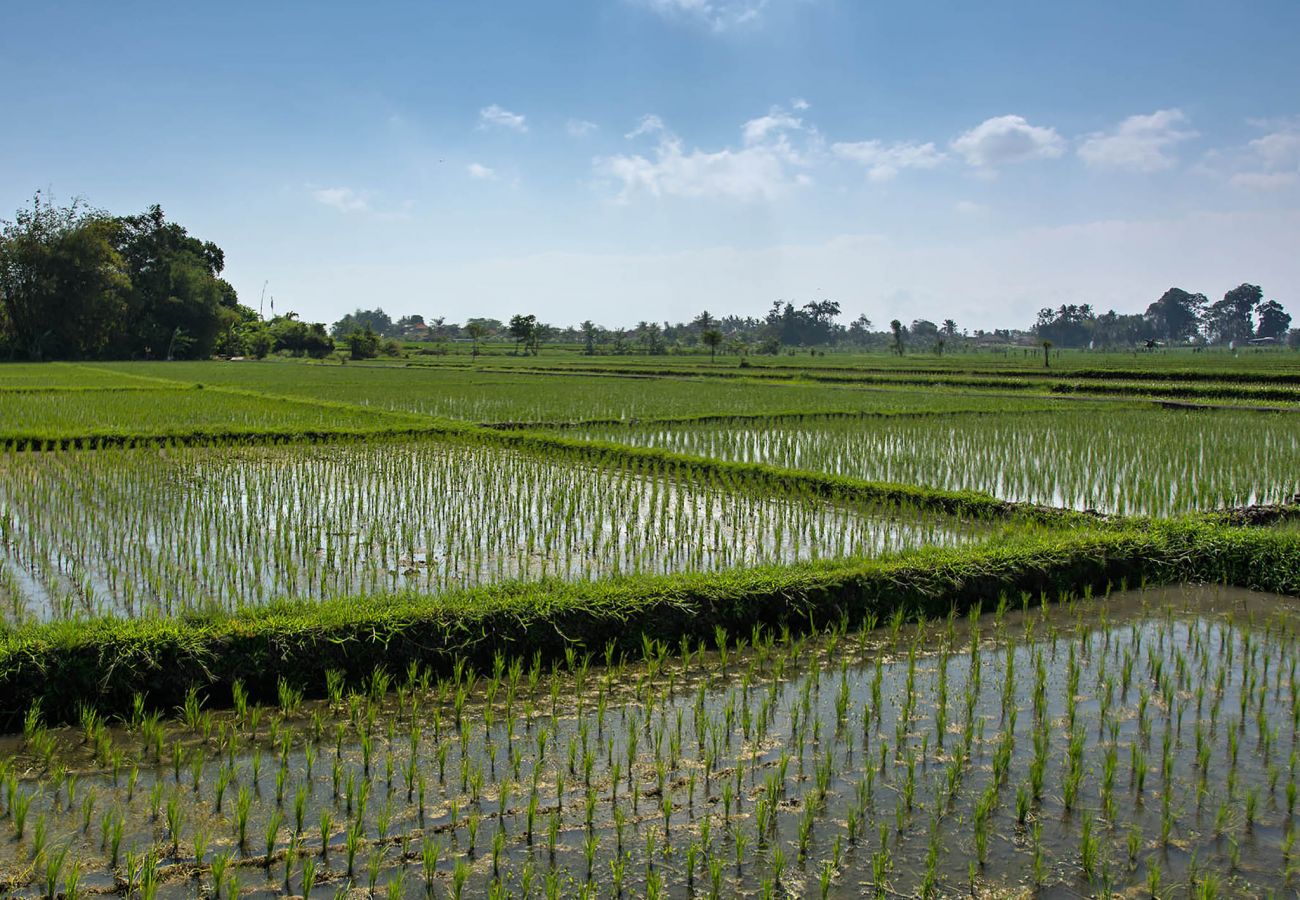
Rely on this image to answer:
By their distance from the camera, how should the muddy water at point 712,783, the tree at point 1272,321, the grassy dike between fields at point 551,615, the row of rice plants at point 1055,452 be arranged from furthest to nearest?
the tree at point 1272,321, the row of rice plants at point 1055,452, the grassy dike between fields at point 551,615, the muddy water at point 712,783

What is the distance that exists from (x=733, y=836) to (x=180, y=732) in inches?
92.8

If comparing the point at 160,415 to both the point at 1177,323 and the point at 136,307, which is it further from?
the point at 1177,323

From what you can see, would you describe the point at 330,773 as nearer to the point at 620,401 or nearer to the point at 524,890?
the point at 524,890

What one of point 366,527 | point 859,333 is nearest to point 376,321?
point 859,333

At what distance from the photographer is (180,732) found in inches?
165

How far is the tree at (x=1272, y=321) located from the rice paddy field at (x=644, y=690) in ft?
369

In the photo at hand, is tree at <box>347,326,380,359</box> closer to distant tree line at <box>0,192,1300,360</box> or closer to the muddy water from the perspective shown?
distant tree line at <box>0,192,1300,360</box>

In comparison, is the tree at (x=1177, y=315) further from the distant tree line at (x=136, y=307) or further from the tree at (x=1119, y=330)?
the distant tree line at (x=136, y=307)

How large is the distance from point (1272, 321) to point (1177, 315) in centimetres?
895

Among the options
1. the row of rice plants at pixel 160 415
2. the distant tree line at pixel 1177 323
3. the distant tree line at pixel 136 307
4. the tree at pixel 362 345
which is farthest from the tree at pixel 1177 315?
the row of rice plants at pixel 160 415

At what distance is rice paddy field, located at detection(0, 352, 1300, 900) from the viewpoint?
3.20 meters

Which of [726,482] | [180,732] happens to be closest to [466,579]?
[180,732]

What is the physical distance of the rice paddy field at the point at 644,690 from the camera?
10.5 ft

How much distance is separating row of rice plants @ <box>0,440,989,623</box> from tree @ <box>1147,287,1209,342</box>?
11508cm
